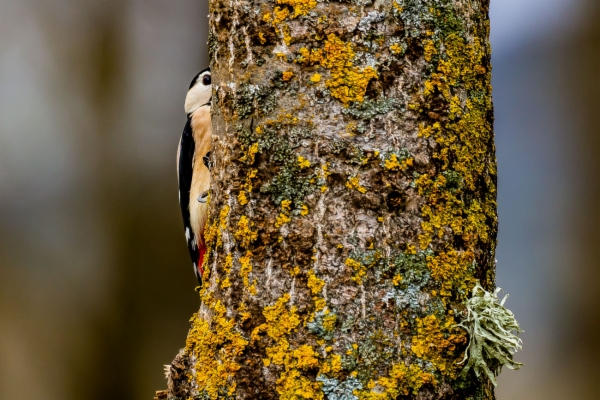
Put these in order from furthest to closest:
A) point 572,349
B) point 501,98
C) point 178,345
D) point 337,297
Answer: point 501,98 < point 572,349 < point 178,345 < point 337,297

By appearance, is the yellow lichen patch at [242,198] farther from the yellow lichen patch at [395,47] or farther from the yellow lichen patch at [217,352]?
the yellow lichen patch at [395,47]

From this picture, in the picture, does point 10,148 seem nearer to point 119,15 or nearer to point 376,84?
point 119,15

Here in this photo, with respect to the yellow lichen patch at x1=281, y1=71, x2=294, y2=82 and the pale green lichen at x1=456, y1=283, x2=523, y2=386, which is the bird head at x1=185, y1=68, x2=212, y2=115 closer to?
the yellow lichen patch at x1=281, y1=71, x2=294, y2=82

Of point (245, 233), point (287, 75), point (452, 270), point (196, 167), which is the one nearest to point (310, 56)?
point (287, 75)

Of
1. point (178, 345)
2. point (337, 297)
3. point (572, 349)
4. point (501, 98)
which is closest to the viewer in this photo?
point (337, 297)

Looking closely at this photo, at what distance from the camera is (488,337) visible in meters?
1.18

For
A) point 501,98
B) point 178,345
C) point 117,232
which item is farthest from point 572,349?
point 117,232

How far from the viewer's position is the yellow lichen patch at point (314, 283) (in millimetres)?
1215

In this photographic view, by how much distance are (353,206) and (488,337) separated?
15.0 inches

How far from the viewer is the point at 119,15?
14.3ft

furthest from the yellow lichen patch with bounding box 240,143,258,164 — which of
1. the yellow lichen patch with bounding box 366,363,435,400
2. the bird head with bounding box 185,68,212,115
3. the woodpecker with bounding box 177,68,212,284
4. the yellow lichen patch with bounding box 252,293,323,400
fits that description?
the bird head with bounding box 185,68,212,115

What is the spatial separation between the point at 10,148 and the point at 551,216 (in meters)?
4.30

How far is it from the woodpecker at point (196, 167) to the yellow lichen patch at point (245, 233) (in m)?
1.24

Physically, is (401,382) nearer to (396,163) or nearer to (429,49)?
(396,163)
